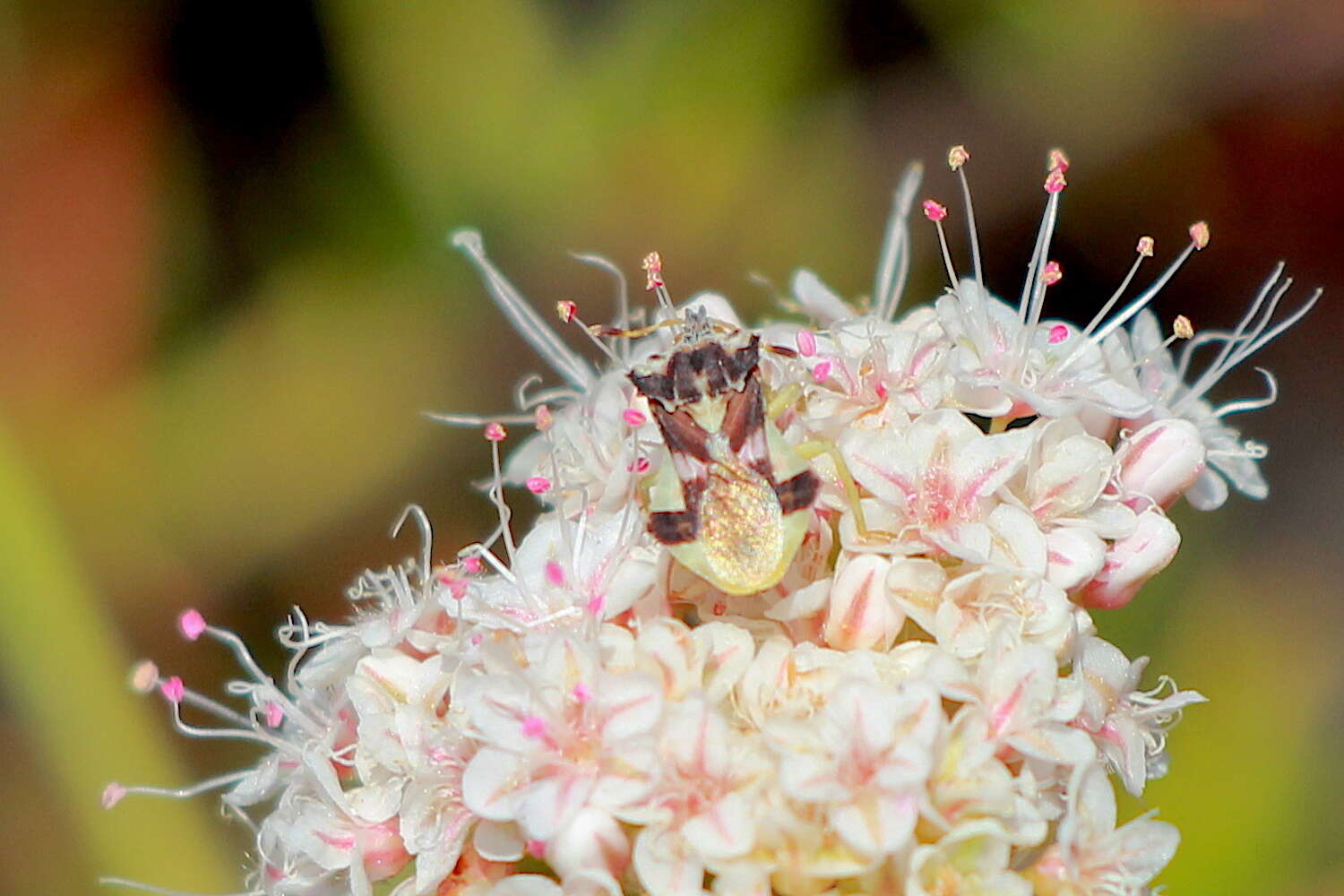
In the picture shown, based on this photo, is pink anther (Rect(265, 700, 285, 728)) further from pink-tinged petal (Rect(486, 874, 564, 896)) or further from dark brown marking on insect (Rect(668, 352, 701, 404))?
dark brown marking on insect (Rect(668, 352, 701, 404))

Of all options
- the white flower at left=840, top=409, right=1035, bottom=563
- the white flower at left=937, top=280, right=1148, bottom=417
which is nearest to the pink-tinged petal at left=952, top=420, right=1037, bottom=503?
the white flower at left=840, top=409, right=1035, bottom=563

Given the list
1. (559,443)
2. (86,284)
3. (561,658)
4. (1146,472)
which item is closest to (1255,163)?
(1146,472)

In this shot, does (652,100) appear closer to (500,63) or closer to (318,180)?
(500,63)

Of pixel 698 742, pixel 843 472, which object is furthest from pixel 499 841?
pixel 843 472

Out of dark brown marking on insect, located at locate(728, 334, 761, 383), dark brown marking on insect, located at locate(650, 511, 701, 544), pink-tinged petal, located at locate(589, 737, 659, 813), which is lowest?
pink-tinged petal, located at locate(589, 737, 659, 813)

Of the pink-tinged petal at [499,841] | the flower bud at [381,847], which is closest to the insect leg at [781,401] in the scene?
the pink-tinged petal at [499,841]

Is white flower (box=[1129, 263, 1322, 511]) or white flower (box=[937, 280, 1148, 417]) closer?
white flower (box=[937, 280, 1148, 417])

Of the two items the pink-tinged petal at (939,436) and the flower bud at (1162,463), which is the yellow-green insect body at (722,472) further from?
the flower bud at (1162,463)

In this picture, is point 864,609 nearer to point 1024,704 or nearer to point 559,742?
point 1024,704
